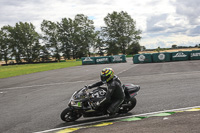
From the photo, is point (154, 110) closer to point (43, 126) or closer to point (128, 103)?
point (128, 103)

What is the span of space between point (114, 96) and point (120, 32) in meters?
72.6

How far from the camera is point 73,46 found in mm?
84500

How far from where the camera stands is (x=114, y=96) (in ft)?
21.7

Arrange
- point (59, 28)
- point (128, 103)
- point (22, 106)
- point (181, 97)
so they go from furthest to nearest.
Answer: point (59, 28) → point (22, 106) → point (181, 97) → point (128, 103)

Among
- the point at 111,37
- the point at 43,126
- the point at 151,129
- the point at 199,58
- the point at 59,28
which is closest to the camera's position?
the point at 151,129

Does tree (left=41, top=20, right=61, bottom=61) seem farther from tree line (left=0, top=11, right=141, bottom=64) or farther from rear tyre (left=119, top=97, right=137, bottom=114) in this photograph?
rear tyre (left=119, top=97, right=137, bottom=114)

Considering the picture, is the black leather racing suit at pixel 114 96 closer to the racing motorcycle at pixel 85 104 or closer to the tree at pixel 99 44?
the racing motorcycle at pixel 85 104

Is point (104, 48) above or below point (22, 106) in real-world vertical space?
above

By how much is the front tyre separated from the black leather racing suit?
1.00 meters

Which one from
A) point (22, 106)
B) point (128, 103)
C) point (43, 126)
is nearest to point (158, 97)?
point (128, 103)

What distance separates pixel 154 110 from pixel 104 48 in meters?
74.6

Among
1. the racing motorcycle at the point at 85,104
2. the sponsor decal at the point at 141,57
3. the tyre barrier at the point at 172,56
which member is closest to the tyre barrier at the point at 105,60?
the sponsor decal at the point at 141,57

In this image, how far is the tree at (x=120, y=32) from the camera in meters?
75.8

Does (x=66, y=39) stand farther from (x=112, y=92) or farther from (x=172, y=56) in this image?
(x=112, y=92)
